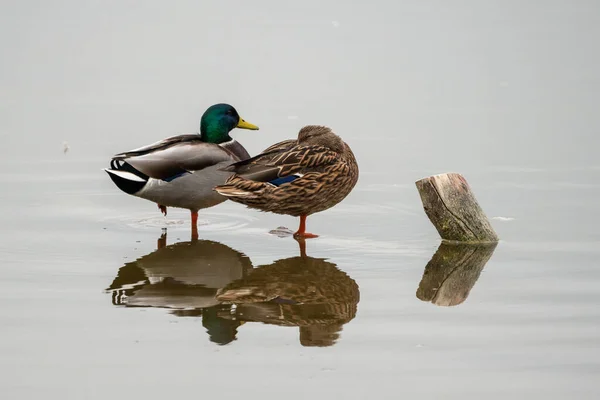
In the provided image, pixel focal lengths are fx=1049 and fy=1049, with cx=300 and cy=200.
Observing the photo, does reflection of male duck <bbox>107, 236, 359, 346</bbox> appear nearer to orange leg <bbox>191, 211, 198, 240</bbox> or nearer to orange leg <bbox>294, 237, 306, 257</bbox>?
orange leg <bbox>294, 237, 306, 257</bbox>

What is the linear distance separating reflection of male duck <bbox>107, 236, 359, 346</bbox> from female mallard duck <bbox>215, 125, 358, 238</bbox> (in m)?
0.49

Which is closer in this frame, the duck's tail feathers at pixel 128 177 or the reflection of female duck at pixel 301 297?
the reflection of female duck at pixel 301 297

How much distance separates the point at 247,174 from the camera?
7.38 meters

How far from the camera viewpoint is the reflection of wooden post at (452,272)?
19.5 ft

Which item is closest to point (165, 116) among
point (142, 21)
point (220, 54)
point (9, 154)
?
point (9, 154)

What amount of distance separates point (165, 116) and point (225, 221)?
3773 mm

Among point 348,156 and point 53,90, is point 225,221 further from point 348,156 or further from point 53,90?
point 53,90

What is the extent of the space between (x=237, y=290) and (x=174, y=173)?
1.93m

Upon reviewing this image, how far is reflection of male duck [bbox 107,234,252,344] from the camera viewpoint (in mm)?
5520

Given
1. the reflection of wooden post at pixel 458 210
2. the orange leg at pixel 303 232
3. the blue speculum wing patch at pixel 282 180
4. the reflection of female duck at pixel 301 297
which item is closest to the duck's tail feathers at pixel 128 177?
the blue speculum wing patch at pixel 282 180

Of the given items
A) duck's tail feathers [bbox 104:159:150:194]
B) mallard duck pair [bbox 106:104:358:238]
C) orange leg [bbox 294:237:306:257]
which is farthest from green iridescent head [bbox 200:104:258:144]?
orange leg [bbox 294:237:306:257]

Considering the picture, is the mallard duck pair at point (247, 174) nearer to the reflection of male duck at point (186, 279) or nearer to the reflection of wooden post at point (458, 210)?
the reflection of male duck at point (186, 279)

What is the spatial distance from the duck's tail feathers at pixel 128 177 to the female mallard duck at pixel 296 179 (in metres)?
0.62

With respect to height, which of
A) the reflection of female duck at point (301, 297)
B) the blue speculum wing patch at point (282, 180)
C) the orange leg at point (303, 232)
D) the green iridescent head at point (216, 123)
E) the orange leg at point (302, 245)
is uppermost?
the green iridescent head at point (216, 123)
